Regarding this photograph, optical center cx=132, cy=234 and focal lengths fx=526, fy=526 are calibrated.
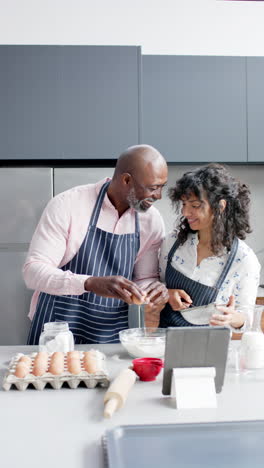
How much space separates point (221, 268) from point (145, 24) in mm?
2333

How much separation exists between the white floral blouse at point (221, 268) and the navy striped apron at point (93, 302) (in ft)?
0.67

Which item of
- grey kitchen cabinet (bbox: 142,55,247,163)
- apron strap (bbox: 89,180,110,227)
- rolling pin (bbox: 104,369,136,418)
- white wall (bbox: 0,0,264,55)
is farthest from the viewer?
white wall (bbox: 0,0,264,55)

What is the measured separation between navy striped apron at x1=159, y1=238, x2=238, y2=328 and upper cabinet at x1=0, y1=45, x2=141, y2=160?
137 centimetres

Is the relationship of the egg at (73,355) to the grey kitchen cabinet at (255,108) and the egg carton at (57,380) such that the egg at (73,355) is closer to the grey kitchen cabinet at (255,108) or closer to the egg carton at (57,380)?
the egg carton at (57,380)

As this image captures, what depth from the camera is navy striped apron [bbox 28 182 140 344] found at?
1998mm

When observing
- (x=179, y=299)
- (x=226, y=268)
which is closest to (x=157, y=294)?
(x=179, y=299)

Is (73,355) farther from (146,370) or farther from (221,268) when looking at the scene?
(221,268)

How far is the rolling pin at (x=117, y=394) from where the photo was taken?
1140mm

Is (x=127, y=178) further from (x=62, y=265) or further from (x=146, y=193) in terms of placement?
(x=62, y=265)

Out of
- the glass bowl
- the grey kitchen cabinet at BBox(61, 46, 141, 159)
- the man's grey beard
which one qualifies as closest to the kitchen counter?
the glass bowl

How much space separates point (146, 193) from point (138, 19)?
2.23 metres

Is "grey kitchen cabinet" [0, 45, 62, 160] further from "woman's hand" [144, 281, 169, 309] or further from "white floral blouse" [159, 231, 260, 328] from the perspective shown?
"woman's hand" [144, 281, 169, 309]

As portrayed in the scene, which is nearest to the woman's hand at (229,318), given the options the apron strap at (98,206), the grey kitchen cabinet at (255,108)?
the apron strap at (98,206)

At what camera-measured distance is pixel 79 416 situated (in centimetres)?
117
